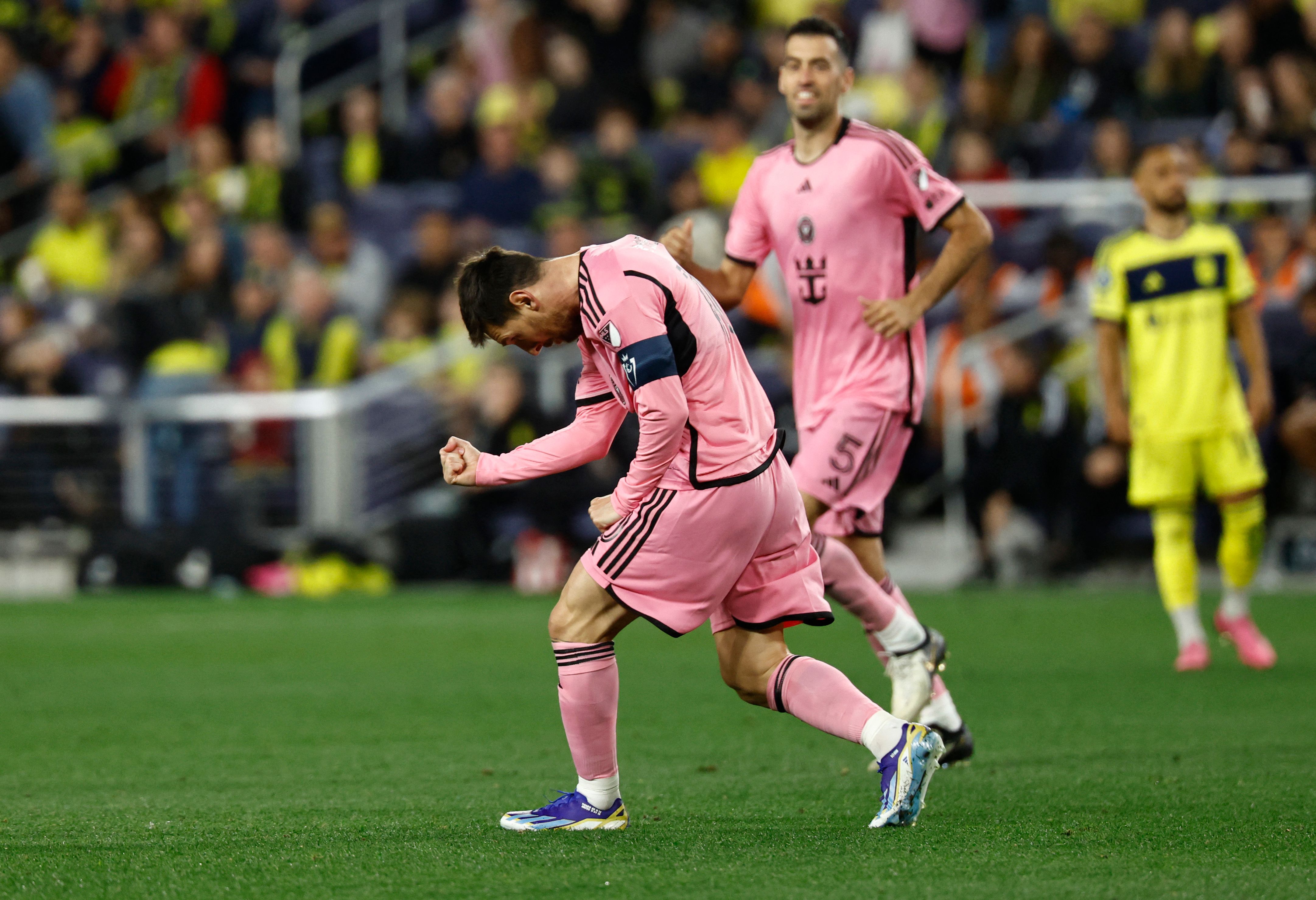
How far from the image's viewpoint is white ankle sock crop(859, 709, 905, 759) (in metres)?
4.73

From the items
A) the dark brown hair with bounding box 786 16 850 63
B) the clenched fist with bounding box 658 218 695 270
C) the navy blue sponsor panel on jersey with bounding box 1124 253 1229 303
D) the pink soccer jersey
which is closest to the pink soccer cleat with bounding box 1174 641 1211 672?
the navy blue sponsor panel on jersey with bounding box 1124 253 1229 303

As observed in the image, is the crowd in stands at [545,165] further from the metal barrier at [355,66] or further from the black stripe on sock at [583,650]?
the black stripe on sock at [583,650]

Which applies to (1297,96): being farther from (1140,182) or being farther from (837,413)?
(837,413)

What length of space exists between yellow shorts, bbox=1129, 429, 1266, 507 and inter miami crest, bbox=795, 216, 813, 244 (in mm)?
3047

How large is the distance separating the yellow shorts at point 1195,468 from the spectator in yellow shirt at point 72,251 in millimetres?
12095

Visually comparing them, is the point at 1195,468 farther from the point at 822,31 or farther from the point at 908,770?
the point at 908,770

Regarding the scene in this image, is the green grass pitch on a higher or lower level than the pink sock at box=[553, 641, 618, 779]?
lower

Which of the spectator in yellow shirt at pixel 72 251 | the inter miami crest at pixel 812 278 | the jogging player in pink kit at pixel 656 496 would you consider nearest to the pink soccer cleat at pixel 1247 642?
the inter miami crest at pixel 812 278

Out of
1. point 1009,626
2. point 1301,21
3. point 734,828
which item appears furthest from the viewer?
point 1301,21

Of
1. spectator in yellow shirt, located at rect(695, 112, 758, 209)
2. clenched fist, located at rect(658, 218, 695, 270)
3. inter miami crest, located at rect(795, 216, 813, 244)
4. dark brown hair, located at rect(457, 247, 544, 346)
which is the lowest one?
dark brown hair, located at rect(457, 247, 544, 346)

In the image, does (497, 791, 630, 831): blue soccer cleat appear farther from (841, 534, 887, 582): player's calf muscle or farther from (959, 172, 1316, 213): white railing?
(959, 172, 1316, 213): white railing

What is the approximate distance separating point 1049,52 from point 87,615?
9004 mm

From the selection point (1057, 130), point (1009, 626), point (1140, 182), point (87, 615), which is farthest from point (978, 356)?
point (87, 615)

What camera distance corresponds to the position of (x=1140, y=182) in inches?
339
